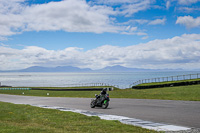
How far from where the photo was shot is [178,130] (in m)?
8.30

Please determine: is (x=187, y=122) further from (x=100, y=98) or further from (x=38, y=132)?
(x=100, y=98)

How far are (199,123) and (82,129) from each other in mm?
4995

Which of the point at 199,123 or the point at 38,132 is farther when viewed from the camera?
the point at 199,123

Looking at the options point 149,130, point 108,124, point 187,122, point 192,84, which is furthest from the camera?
point 192,84

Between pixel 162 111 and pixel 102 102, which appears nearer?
pixel 162 111

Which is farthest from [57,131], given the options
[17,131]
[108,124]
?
[108,124]

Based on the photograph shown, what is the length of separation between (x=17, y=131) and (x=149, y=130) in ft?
15.1

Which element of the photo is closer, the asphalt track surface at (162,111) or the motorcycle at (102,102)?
the asphalt track surface at (162,111)

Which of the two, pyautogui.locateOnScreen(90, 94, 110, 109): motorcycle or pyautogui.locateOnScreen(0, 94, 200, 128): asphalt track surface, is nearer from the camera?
pyautogui.locateOnScreen(0, 94, 200, 128): asphalt track surface

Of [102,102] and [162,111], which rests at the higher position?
[102,102]

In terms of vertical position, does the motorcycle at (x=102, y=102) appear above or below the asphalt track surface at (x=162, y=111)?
above

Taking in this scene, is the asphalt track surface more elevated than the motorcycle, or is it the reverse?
the motorcycle

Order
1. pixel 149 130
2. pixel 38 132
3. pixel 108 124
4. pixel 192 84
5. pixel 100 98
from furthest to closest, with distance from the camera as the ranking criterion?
1. pixel 192 84
2. pixel 100 98
3. pixel 108 124
4. pixel 149 130
5. pixel 38 132

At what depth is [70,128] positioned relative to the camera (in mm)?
8609
